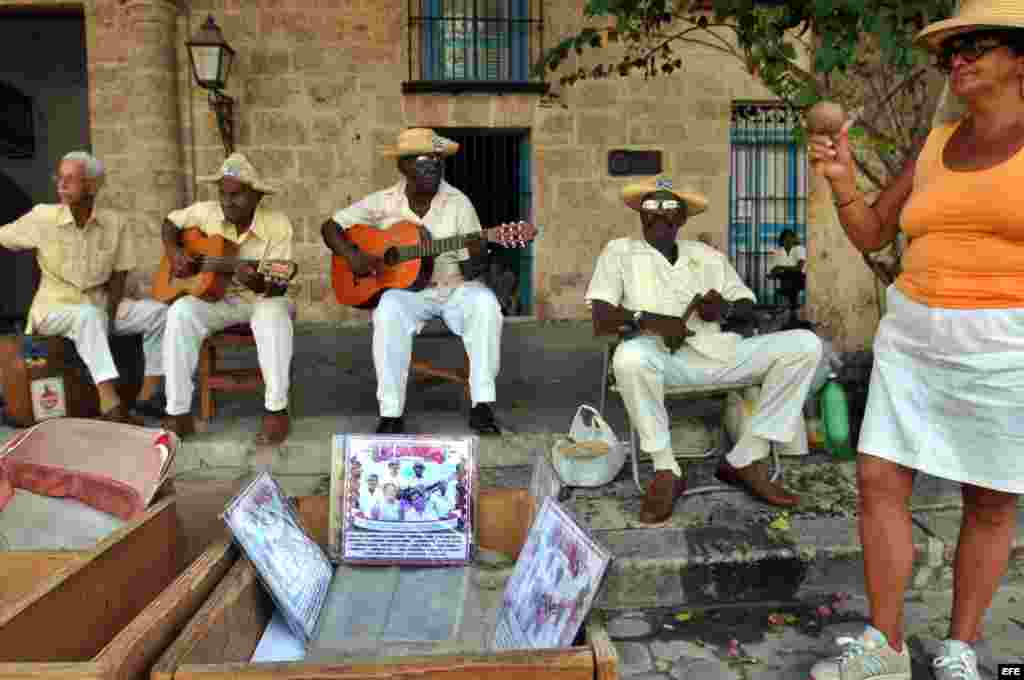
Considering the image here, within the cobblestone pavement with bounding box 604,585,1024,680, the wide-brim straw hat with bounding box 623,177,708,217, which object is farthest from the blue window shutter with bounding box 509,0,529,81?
the cobblestone pavement with bounding box 604,585,1024,680

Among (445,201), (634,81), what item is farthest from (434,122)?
(445,201)

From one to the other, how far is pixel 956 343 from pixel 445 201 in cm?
302

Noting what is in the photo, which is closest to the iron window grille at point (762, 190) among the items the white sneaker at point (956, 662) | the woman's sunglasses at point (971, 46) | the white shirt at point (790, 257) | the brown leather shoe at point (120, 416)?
the white shirt at point (790, 257)

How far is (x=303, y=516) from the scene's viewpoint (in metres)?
2.56

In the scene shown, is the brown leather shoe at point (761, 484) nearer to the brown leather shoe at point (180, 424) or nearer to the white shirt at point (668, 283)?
the white shirt at point (668, 283)

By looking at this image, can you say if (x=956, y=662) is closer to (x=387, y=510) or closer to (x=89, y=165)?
(x=387, y=510)

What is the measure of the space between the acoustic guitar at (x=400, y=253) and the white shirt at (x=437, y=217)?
7cm

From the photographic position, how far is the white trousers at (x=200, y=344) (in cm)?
423

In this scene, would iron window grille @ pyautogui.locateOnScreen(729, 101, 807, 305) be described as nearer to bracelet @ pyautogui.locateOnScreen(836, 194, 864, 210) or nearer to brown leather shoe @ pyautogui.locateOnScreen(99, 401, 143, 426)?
brown leather shoe @ pyautogui.locateOnScreen(99, 401, 143, 426)

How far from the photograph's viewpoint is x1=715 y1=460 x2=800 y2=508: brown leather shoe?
367cm

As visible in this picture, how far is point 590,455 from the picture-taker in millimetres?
3941

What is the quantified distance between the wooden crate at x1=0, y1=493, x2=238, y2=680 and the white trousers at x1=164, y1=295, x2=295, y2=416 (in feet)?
7.13

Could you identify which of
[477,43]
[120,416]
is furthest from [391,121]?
[120,416]

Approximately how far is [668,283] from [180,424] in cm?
242
